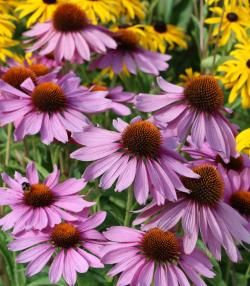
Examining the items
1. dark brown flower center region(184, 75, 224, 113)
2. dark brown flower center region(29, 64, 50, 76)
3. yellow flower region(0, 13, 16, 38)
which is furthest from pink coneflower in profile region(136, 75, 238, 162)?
yellow flower region(0, 13, 16, 38)

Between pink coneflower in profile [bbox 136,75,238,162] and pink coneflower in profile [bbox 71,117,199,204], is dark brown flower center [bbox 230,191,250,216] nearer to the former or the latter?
pink coneflower in profile [bbox 136,75,238,162]

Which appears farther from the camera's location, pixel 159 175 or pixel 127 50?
pixel 127 50

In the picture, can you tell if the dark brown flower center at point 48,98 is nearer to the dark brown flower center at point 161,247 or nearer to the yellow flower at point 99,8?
the dark brown flower center at point 161,247

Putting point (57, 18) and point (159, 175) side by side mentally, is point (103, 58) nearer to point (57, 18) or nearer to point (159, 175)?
point (57, 18)

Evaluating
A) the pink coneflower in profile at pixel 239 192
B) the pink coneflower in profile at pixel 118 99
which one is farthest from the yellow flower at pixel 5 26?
the pink coneflower in profile at pixel 239 192

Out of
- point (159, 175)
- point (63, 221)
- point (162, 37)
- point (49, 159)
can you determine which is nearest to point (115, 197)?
point (49, 159)

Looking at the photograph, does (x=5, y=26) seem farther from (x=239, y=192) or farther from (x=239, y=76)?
(x=239, y=192)
